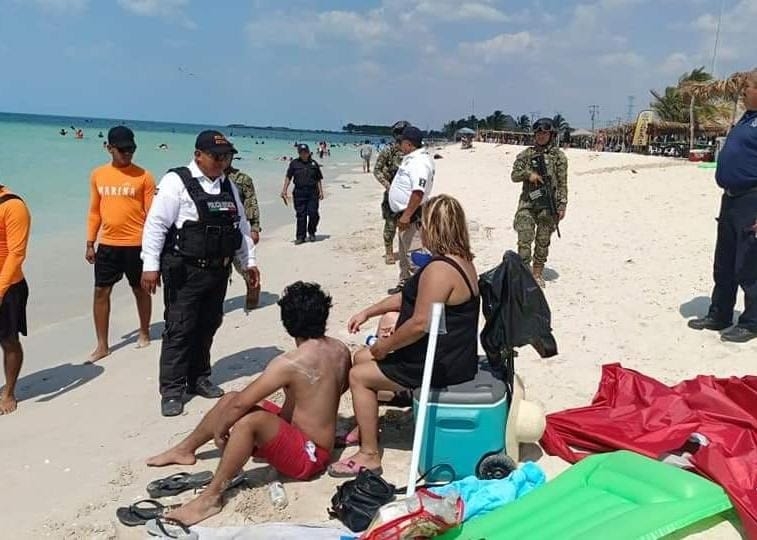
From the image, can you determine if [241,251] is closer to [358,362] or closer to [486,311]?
[358,362]

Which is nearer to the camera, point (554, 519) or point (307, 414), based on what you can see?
point (554, 519)

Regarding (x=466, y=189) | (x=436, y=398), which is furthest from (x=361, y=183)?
(x=436, y=398)

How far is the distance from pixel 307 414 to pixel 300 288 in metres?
0.65

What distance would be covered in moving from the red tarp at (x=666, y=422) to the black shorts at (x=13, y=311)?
135 inches

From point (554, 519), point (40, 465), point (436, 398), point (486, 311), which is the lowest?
point (40, 465)

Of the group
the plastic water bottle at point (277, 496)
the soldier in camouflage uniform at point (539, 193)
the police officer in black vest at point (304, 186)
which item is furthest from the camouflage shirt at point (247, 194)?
the plastic water bottle at point (277, 496)

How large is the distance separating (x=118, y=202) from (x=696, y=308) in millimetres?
5250

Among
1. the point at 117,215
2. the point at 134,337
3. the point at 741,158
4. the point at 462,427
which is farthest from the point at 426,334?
the point at 134,337

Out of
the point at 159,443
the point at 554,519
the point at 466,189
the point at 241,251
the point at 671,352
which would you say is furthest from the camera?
the point at 466,189

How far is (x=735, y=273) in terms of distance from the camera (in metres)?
5.35

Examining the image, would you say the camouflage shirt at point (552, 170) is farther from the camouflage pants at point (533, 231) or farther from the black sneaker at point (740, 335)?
the black sneaker at point (740, 335)

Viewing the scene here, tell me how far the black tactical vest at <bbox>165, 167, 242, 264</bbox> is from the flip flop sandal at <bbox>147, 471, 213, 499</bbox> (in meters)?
1.45

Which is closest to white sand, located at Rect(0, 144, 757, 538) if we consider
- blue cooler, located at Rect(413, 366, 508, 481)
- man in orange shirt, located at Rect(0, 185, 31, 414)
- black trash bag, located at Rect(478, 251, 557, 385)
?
blue cooler, located at Rect(413, 366, 508, 481)

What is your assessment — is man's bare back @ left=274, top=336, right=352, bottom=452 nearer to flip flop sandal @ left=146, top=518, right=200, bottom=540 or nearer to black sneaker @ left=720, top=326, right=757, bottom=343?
flip flop sandal @ left=146, top=518, right=200, bottom=540
